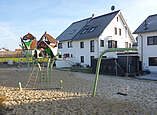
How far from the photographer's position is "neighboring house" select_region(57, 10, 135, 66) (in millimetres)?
20125

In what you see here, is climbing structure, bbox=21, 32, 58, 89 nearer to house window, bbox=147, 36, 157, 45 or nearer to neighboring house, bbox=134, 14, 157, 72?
neighboring house, bbox=134, 14, 157, 72

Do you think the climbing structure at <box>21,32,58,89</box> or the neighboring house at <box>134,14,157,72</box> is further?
the neighboring house at <box>134,14,157,72</box>

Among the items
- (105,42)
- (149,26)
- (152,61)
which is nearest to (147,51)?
(152,61)

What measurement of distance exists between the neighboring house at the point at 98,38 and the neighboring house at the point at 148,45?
5.31 meters

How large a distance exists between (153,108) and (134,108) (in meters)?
0.69

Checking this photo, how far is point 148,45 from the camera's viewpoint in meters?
15.0

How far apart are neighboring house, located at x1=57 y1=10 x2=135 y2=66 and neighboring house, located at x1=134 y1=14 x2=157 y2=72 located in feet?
17.4

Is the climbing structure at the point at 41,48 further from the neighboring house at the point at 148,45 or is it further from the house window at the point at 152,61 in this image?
the house window at the point at 152,61

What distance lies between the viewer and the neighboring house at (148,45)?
14.5 m

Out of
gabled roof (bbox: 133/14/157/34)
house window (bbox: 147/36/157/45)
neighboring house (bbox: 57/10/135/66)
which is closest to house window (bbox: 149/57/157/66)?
house window (bbox: 147/36/157/45)

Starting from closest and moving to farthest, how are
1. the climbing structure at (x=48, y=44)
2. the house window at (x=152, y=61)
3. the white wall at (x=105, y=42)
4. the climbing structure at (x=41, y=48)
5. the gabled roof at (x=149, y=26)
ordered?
the climbing structure at (x=48, y=44), the climbing structure at (x=41, y=48), the house window at (x=152, y=61), the gabled roof at (x=149, y=26), the white wall at (x=105, y=42)

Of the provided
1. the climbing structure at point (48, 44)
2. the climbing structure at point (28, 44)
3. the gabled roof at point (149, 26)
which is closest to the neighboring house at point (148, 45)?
the gabled roof at point (149, 26)

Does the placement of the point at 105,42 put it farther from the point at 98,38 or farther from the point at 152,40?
the point at 152,40

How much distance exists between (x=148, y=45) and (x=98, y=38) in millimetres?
6718
